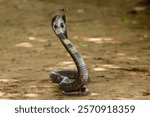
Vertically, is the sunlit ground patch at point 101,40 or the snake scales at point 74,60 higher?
the snake scales at point 74,60

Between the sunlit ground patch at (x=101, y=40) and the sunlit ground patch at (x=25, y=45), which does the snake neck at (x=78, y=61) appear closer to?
the sunlit ground patch at (x=25, y=45)

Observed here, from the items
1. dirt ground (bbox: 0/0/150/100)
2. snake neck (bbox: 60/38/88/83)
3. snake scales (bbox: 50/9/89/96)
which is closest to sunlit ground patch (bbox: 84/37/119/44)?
dirt ground (bbox: 0/0/150/100)

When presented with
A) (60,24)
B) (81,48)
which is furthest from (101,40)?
(60,24)

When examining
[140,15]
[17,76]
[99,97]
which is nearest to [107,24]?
[140,15]

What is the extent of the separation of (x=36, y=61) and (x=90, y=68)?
42.6 inches

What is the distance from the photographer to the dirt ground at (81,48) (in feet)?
24.5

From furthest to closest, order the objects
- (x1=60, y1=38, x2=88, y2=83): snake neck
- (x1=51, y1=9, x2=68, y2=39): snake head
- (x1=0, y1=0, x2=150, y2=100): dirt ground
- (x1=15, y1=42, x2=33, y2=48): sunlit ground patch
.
→ (x1=15, y1=42, x2=33, y2=48): sunlit ground patch
(x1=0, y1=0, x2=150, y2=100): dirt ground
(x1=60, y1=38, x2=88, y2=83): snake neck
(x1=51, y1=9, x2=68, y2=39): snake head

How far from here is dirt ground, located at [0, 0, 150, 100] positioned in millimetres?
7469

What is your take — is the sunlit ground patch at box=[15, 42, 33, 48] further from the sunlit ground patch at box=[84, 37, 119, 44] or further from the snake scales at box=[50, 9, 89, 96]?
the snake scales at box=[50, 9, 89, 96]

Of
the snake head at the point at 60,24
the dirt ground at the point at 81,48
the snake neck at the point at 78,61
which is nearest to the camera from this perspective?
the snake head at the point at 60,24

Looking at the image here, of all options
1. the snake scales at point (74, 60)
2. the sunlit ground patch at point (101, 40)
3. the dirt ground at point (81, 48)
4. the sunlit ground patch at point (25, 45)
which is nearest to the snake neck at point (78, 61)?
the snake scales at point (74, 60)

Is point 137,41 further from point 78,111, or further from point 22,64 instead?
point 78,111

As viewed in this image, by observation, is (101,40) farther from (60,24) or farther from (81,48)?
(60,24)

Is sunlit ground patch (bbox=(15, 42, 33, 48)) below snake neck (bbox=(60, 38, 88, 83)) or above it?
below
